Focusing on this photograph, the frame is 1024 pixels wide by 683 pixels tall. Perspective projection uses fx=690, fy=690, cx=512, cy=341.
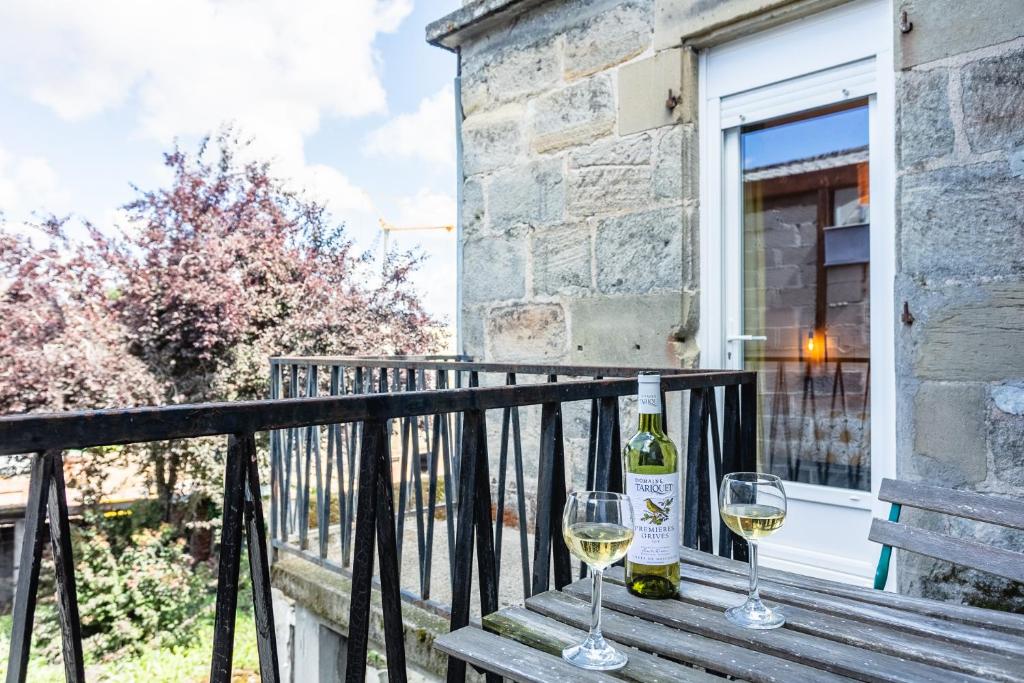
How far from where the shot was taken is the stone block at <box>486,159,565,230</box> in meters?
3.19

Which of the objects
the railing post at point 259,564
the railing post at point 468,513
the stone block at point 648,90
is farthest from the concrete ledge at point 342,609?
the stone block at point 648,90

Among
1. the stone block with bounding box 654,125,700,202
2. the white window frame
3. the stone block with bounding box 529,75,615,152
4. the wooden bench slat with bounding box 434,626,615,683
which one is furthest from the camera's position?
the stone block with bounding box 529,75,615,152

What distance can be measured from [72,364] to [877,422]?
5.48m

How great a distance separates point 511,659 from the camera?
0.87 m

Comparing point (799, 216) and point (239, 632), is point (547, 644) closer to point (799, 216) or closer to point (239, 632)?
point (799, 216)

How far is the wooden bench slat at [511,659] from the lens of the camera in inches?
32.4

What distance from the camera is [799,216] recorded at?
256cm

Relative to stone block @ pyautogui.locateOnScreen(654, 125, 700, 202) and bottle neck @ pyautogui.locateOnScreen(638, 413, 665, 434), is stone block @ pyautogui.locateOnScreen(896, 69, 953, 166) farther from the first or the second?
bottle neck @ pyautogui.locateOnScreen(638, 413, 665, 434)

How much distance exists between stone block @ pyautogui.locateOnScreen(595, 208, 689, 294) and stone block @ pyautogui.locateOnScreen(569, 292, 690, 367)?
0.06 m

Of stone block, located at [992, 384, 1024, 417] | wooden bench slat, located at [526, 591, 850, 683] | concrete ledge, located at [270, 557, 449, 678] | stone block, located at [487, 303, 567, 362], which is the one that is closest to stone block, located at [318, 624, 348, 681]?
concrete ledge, located at [270, 557, 449, 678]

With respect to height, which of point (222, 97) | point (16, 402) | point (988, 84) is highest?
point (222, 97)

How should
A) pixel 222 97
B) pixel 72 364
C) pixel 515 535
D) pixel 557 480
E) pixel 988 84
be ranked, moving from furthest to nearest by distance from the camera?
pixel 222 97 → pixel 72 364 → pixel 515 535 → pixel 988 84 → pixel 557 480

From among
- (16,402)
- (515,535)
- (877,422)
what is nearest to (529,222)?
(515,535)

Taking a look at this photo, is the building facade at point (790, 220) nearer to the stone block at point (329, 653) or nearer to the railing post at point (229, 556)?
the stone block at point (329, 653)
